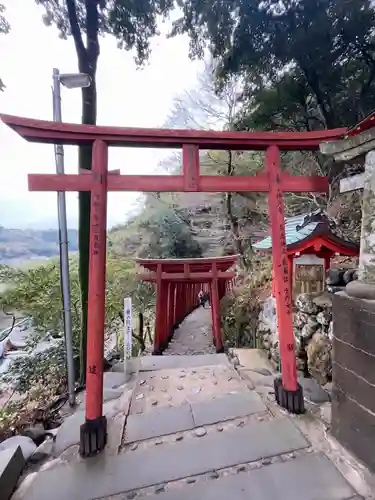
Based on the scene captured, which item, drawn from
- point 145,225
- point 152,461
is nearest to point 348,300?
point 152,461

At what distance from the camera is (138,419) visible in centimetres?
332

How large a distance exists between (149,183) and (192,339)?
8.91 m

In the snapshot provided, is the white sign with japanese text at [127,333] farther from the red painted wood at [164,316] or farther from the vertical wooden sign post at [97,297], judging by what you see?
the red painted wood at [164,316]

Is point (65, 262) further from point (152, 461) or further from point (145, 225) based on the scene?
point (145, 225)

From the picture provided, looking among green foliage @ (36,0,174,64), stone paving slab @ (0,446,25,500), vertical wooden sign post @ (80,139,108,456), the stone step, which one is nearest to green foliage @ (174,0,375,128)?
green foliage @ (36,0,174,64)

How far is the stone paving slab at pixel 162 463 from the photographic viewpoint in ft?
7.75

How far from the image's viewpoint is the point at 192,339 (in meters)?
11.0

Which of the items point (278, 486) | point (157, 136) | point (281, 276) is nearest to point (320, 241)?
point (281, 276)

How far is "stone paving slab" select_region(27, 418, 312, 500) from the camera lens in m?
2.36

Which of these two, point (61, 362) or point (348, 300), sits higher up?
point (348, 300)

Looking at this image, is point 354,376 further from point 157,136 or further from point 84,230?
point 84,230

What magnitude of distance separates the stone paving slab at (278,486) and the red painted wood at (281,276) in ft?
3.20

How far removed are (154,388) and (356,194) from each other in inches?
327

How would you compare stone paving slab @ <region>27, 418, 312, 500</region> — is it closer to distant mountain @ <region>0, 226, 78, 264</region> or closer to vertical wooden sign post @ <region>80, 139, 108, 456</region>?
vertical wooden sign post @ <region>80, 139, 108, 456</region>
